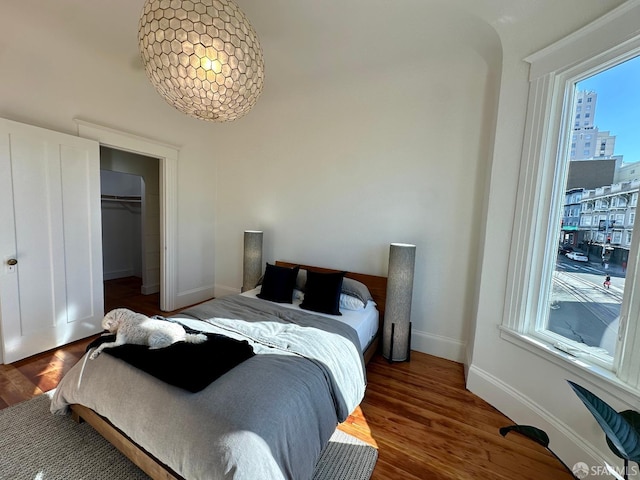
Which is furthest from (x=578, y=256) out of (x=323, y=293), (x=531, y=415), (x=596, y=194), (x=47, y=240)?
(x=47, y=240)

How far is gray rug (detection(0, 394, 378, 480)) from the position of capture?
1402 millimetres

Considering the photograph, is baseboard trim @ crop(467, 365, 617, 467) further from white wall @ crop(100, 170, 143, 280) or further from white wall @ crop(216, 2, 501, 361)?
white wall @ crop(100, 170, 143, 280)

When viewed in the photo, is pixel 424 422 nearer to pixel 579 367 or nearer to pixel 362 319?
pixel 362 319

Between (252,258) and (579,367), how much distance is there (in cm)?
317

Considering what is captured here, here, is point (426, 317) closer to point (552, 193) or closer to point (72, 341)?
point (552, 193)

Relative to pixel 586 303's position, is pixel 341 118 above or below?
above

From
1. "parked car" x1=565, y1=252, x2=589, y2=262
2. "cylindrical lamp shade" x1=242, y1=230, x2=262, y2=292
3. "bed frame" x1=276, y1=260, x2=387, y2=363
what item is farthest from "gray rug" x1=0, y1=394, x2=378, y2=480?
"cylindrical lamp shade" x1=242, y1=230, x2=262, y2=292

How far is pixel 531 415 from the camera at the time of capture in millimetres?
1758

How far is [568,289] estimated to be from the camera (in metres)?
1.75

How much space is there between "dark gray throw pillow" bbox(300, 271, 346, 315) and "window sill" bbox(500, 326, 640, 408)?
1.36m

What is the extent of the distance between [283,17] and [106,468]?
10.6 feet

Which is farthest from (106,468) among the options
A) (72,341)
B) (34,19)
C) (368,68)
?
(368,68)

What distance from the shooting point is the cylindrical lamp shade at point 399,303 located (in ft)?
8.34

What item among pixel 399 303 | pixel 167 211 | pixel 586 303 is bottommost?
pixel 399 303
